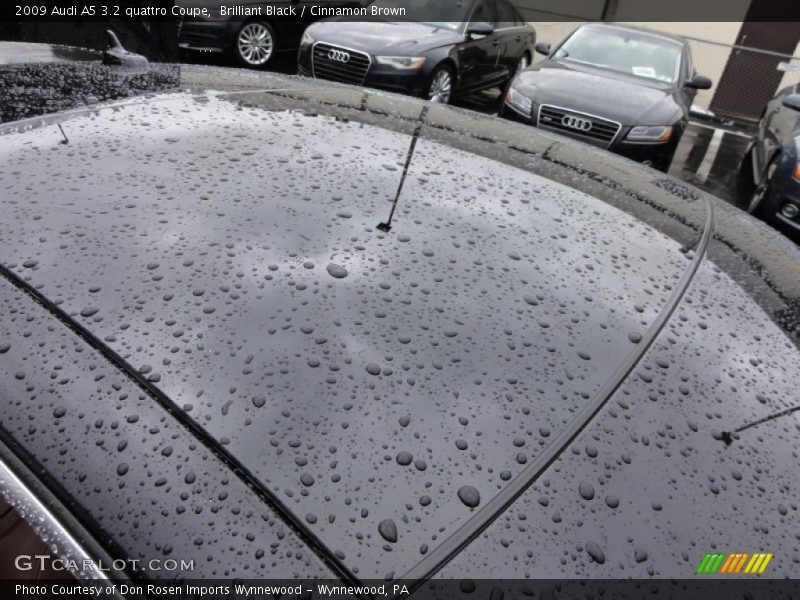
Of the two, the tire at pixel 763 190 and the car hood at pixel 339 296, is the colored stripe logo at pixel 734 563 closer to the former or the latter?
the car hood at pixel 339 296

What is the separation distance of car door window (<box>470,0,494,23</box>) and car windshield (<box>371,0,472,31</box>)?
194mm

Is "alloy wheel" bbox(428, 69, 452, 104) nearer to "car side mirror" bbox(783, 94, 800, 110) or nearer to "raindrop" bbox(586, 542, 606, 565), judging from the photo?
"car side mirror" bbox(783, 94, 800, 110)

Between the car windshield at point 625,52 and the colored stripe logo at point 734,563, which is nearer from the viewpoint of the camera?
the colored stripe logo at point 734,563

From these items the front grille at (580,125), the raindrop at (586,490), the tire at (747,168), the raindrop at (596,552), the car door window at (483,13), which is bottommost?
the tire at (747,168)

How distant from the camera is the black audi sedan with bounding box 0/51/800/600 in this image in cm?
80

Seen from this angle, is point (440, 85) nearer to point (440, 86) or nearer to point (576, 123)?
point (440, 86)

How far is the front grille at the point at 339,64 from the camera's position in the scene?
652 cm

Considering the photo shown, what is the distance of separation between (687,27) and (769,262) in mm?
12875

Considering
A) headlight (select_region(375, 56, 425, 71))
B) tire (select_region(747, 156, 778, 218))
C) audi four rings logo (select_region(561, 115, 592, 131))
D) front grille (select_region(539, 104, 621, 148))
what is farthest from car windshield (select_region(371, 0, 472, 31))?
tire (select_region(747, 156, 778, 218))

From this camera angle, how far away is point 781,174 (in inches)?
197

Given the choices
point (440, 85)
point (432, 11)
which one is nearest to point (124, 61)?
point (440, 85)

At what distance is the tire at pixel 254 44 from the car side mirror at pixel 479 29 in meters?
2.77

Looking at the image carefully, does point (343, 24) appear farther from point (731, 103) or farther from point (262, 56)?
→ point (731, 103)

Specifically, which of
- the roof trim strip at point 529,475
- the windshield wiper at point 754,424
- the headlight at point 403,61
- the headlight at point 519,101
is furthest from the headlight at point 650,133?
the windshield wiper at point 754,424
